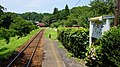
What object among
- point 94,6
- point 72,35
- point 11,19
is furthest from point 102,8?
point 72,35

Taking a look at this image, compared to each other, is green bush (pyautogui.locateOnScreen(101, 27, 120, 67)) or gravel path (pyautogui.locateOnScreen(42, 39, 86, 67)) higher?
green bush (pyautogui.locateOnScreen(101, 27, 120, 67))

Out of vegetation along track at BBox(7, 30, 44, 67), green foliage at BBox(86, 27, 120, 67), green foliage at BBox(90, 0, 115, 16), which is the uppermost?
green foliage at BBox(90, 0, 115, 16)

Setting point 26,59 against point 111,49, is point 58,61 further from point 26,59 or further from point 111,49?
point 111,49

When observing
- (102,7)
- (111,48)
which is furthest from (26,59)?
(102,7)

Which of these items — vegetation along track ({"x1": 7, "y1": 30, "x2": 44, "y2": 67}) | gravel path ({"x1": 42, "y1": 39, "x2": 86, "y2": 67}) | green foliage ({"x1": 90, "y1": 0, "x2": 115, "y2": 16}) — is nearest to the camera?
gravel path ({"x1": 42, "y1": 39, "x2": 86, "y2": 67})

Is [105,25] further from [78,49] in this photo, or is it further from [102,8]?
[102,8]

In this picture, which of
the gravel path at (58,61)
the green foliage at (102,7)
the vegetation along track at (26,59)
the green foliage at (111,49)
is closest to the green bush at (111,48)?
the green foliage at (111,49)

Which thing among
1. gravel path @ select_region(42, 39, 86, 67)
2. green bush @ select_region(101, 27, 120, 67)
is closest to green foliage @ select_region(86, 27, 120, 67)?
green bush @ select_region(101, 27, 120, 67)

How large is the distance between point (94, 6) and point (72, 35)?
185 feet

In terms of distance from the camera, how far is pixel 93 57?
1442 centimetres

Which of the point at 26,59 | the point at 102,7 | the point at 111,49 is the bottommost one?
the point at 26,59

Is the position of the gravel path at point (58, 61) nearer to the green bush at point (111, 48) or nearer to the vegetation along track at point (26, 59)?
the vegetation along track at point (26, 59)

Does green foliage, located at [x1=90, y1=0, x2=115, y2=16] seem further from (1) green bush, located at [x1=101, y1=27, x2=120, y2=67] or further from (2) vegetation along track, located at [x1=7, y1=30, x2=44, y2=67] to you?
(1) green bush, located at [x1=101, y1=27, x2=120, y2=67]

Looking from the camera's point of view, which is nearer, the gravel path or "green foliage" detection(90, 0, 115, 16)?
Result: the gravel path
